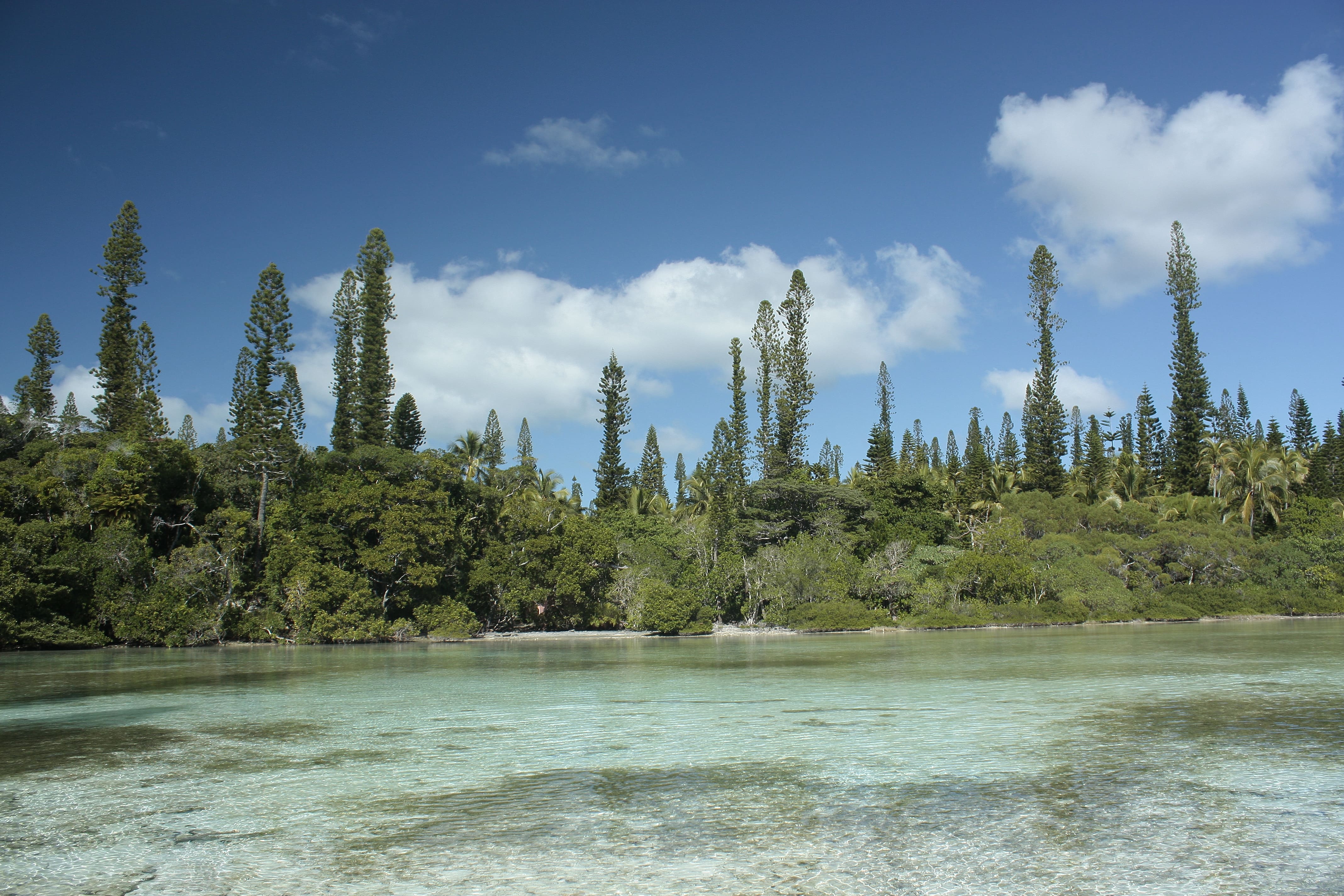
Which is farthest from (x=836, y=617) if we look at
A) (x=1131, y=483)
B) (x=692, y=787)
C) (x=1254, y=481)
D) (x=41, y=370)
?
(x=41, y=370)

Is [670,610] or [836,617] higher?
[670,610]

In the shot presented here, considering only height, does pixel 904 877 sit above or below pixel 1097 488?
below

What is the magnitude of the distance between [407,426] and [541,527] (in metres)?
10.9

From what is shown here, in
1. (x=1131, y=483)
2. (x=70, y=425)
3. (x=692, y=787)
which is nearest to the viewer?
(x=692, y=787)

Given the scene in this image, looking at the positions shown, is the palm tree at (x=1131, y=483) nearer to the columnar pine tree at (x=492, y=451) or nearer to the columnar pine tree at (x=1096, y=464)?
the columnar pine tree at (x=1096, y=464)

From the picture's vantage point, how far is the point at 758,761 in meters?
8.38

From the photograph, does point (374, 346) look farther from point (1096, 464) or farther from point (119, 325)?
point (1096, 464)

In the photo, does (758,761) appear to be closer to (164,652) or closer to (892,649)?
(892,649)

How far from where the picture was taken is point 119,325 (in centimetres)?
4078

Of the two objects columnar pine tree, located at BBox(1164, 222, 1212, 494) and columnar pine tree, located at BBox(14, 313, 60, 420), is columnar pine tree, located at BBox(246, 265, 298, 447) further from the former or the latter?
columnar pine tree, located at BBox(1164, 222, 1212, 494)

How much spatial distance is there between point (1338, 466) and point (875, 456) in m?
32.0

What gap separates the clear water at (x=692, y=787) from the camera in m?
5.11

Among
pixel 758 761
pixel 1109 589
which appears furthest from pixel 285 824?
pixel 1109 589

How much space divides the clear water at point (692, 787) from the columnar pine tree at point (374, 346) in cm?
2680
